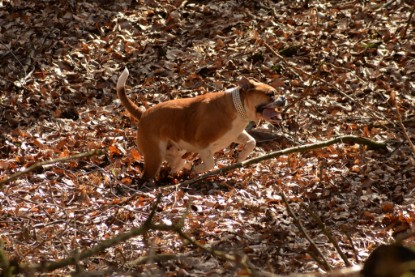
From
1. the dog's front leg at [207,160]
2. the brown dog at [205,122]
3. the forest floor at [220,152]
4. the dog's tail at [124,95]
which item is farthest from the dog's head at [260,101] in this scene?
the dog's tail at [124,95]

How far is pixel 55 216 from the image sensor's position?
7.68 m

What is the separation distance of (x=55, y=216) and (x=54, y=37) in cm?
507

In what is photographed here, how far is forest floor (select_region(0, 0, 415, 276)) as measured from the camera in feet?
23.2

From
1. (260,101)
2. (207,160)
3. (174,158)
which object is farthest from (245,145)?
(174,158)

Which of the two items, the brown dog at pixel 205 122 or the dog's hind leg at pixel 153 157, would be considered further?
the dog's hind leg at pixel 153 157

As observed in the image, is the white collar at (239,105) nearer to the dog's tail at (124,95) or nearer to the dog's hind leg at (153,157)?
the dog's hind leg at (153,157)

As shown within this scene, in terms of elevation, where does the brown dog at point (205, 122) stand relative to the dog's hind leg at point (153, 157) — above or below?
above

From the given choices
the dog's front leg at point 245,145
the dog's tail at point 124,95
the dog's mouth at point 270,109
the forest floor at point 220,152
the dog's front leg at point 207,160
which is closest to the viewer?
the forest floor at point 220,152

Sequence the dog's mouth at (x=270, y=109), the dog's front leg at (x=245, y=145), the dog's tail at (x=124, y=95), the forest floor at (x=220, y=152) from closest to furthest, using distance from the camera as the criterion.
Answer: the forest floor at (x=220, y=152) → the dog's mouth at (x=270, y=109) → the dog's front leg at (x=245, y=145) → the dog's tail at (x=124, y=95)

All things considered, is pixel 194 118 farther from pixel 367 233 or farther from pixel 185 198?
pixel 367 233

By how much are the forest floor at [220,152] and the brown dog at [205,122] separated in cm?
37

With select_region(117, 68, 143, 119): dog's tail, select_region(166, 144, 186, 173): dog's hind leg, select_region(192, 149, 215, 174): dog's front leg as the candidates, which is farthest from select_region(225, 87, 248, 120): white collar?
select_region(117, 68, 143, 119): dog's tail

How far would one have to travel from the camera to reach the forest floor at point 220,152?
23.2 feet

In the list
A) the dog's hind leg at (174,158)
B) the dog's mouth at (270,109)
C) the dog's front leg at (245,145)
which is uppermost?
the dog's mouth at (270,109)
